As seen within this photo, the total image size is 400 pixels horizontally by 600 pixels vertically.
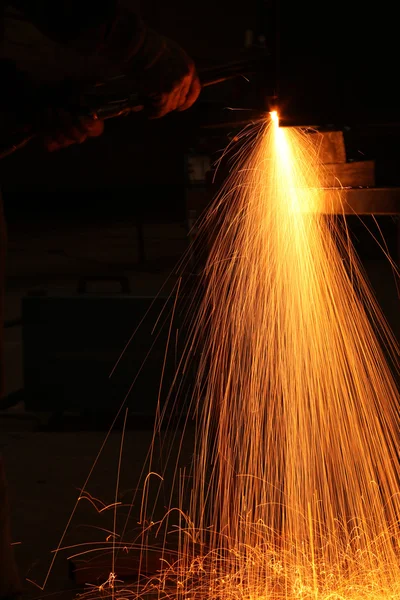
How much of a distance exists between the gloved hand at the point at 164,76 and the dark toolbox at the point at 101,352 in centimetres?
220

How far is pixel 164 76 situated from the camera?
2.54 m

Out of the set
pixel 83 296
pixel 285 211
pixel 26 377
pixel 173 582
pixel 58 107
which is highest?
pixel 58 107

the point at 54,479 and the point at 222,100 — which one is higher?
the point at 222,100

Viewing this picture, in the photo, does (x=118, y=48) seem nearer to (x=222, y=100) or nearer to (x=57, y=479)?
(x=57, y=479)

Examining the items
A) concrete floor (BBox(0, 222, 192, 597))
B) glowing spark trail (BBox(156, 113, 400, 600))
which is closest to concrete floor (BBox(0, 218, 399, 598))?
concrete floor (BBox(0, 222, 192, 597))

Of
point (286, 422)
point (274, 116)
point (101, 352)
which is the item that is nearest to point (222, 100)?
point (101, 352)

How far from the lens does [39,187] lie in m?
18.0

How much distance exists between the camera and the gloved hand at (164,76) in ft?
8.24

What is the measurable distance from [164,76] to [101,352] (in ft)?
8.07

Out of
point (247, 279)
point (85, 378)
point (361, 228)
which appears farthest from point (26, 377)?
point (361, 228)

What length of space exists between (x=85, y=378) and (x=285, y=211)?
6.34ft

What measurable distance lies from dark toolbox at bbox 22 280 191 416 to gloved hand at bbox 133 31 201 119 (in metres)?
2.20

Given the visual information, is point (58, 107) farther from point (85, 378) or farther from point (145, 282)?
point (145, 282)

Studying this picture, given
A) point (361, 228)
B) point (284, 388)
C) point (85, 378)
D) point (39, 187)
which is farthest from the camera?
point (39, 187)
